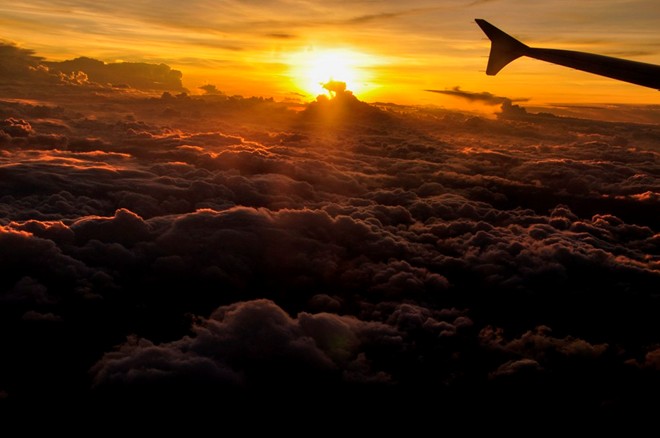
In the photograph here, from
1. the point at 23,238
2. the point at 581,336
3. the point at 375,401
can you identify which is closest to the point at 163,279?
the point at 23,238

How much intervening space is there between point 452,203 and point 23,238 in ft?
415

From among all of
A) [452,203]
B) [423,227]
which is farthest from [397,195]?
[423,227]

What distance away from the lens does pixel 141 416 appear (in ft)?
110

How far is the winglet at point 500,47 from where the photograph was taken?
2323 centimetres

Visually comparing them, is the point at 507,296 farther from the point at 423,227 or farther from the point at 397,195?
the point at 397,195

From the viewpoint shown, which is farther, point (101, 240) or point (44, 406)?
point (101, 240)

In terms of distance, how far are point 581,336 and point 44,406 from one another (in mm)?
72081

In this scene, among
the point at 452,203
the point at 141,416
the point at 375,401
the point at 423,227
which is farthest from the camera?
the point at 452,203

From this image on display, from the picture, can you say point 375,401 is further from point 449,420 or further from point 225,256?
point 225,256

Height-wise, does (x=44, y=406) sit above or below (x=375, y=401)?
below

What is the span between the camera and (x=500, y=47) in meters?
23.7

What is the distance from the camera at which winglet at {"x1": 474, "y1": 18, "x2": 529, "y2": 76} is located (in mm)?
23234

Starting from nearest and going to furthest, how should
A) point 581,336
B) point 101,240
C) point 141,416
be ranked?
1. point 141,416
2. point 581,336
3. point 101,240

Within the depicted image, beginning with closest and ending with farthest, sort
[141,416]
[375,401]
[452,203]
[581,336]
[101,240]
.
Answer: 1. [141,416]
2. [375,401]
3. [581,336]
4. [101,240]
5. [452,203]
